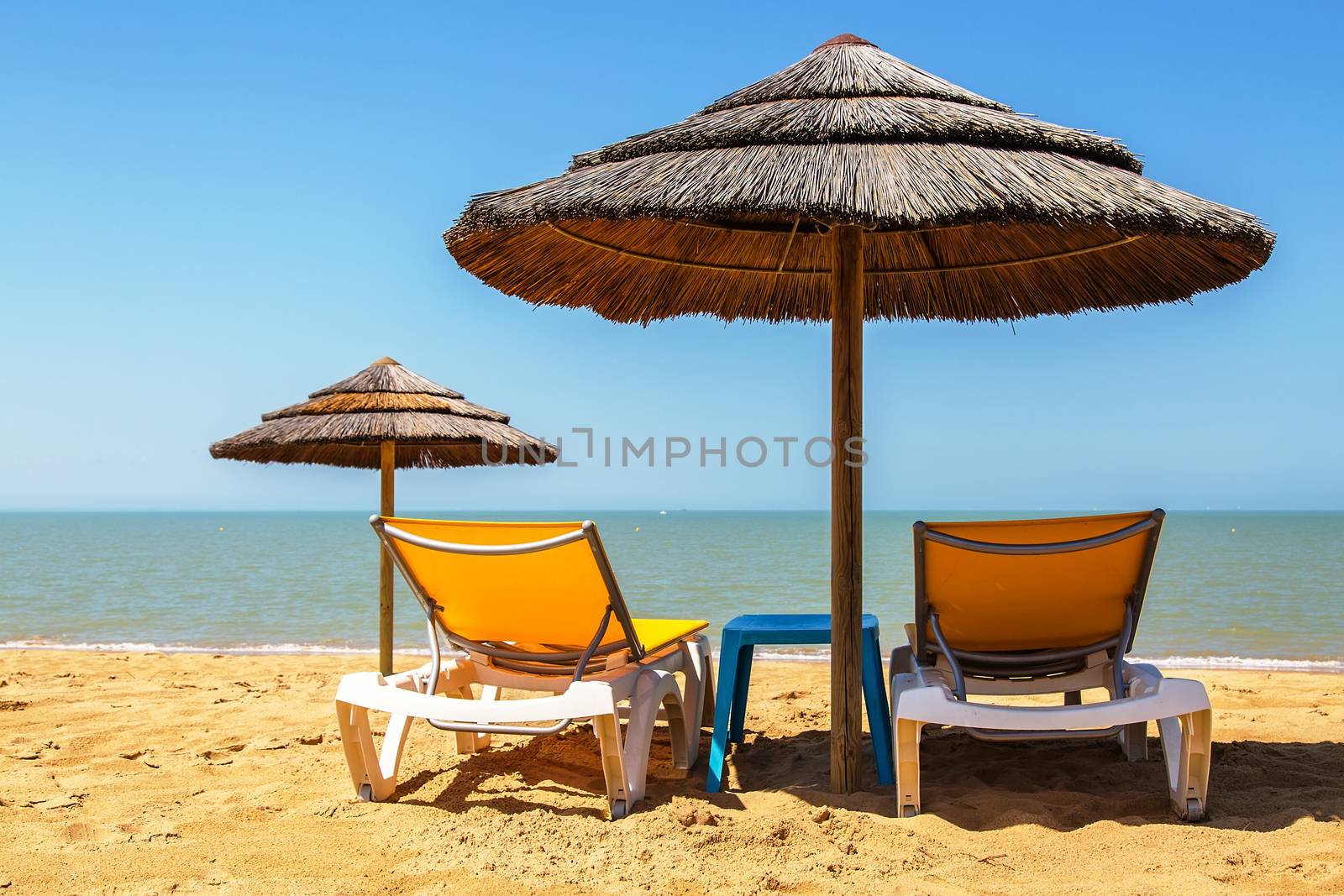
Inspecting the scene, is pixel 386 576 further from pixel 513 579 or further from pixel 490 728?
pixel 490 728

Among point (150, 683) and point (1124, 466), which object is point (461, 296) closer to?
point (150, 683)

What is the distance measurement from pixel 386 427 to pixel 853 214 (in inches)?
124

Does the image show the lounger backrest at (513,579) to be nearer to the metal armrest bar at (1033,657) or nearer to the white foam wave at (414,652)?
the metal armrest bar at (1033,657)

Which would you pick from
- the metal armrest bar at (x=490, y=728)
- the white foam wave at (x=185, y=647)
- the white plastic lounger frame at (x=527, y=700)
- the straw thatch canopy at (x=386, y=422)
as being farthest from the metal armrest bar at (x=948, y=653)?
the white foam wave at (x=185, y=647)

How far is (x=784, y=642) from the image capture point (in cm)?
346

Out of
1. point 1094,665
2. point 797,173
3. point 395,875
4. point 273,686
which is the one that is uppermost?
point 797,173

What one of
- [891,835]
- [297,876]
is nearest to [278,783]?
[297,876]

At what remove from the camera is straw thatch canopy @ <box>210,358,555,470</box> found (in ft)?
16.5

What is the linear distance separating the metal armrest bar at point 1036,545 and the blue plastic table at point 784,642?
1.97ft

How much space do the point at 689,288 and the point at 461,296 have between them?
1018 millimetres

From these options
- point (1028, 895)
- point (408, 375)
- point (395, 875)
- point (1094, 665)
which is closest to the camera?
point (1028, 895)

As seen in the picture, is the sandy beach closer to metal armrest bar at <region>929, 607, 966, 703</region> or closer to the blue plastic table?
the blue plastic table

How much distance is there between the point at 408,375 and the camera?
5449mm

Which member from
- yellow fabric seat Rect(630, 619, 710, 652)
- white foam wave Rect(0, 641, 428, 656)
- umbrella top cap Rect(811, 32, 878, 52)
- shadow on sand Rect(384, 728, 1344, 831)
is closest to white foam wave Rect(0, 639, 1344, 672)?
white foam wave Rect(0, 641, 428, 656)
